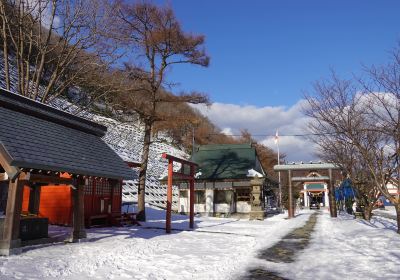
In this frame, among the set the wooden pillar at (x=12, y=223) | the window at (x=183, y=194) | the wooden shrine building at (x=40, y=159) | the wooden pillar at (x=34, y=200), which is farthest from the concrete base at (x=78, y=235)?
the window at (x=183, y=194)

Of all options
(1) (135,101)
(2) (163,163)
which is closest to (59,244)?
(1) (135,101)

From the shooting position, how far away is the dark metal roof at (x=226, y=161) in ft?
89.4

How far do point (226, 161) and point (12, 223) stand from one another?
22.0 metres

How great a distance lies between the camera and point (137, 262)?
8445 millimetres

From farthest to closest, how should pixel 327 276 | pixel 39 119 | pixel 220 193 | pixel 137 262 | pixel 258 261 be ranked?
1. pixel 220 193
2. pixel 39 119
3. pixel 258 261
4. pixel 137 262
5. pixel 327 276

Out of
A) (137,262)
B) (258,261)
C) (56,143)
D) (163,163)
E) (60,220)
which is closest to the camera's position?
(137,262)

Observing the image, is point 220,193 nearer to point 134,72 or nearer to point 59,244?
point 134,72

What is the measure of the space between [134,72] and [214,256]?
40.5 ft

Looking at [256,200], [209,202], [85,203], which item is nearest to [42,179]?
[85,203]

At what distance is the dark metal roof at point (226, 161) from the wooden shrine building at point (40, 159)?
15.4 m

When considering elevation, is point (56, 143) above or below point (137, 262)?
above

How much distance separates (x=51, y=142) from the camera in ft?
31.4

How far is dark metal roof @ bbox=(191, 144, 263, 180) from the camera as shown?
2725 centimetres

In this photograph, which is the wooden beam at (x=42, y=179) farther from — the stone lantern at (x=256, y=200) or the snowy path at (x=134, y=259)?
the stone lantern at (x=256, y=200)
